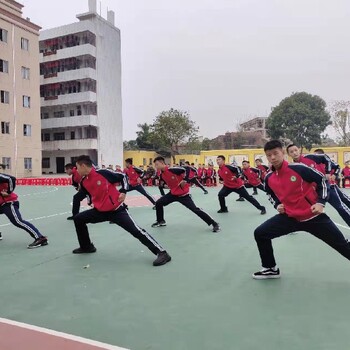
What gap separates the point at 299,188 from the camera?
3.77 m

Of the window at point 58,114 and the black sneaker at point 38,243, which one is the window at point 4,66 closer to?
the window at point 58,114

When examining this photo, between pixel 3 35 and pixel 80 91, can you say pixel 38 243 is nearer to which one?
pixel 3 35

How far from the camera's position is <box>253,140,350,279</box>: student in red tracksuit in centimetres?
368

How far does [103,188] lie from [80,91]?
32994mm

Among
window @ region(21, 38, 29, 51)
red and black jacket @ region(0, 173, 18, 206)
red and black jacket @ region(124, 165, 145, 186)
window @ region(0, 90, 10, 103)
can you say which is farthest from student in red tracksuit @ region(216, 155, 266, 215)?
window @ region(21, 38, 29, 51)

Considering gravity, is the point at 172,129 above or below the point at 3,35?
below

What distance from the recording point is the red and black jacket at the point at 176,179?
6.92m

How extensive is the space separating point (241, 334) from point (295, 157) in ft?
14.5

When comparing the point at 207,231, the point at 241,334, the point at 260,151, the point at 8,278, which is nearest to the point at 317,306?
the point at 241,334

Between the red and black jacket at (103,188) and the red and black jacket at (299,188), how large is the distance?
210cm

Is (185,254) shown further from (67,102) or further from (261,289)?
(67,102)

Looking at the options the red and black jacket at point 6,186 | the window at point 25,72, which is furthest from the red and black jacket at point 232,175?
the window at point 25,72

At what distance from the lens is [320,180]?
3.68 m

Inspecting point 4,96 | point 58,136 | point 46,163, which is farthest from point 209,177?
point 46,163
